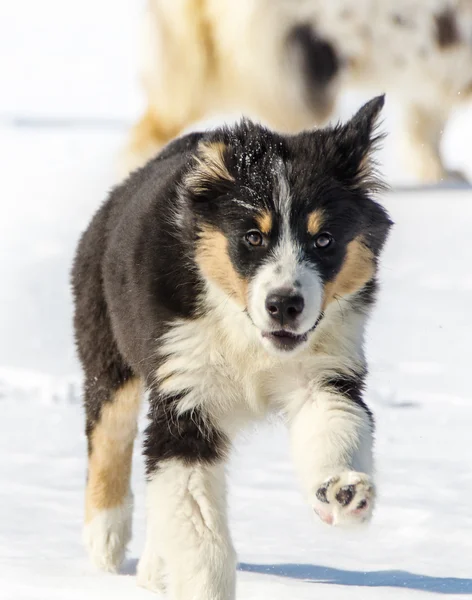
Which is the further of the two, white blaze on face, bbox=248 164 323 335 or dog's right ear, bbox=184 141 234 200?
dog's right ear, bbox=184 141 234 200

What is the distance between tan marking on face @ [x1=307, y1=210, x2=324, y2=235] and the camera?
3963mm

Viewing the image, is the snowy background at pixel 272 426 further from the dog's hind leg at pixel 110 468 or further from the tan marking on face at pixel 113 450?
the tan marking on face at pixel 113 450

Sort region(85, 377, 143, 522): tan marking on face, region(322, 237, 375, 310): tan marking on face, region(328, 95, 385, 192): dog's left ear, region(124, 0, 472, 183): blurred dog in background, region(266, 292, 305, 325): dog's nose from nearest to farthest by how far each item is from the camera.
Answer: region(266, 292, 305, 325): dog's nose, region(322, 237, 375, 310): tan marking on face, region(328, 95, 385, 192): dog's left ear, region(85, 377, 143, 522): tan marking on face, region(124, 0, 472, 183): blurred dog in background

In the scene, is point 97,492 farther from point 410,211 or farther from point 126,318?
point 410,211

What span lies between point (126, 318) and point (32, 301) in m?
4.12

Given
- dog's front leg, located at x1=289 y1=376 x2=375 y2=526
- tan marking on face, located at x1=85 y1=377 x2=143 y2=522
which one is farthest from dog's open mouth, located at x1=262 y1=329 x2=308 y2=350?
tan marking on face, located at x1=85 y1=377 x2=143 y2=522

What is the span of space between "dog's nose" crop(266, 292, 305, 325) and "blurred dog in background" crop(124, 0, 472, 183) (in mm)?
5412

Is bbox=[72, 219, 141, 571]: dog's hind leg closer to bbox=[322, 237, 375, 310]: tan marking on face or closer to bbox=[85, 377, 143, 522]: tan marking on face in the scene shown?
bbox=[85, 377, 143, 522]: tan marking on face

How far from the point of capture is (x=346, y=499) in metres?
3.66

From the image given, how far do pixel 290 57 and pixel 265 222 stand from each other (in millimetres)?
5407

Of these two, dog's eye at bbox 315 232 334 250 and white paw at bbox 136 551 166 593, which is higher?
dog's eye at bbox 315 232 334 250

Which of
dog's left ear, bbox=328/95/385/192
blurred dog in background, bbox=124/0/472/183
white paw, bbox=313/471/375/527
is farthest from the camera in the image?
blurred dog in background, bbox=124/0/472/183

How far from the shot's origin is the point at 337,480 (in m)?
3.71

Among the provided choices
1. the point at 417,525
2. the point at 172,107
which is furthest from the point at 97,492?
the point at 172,107
